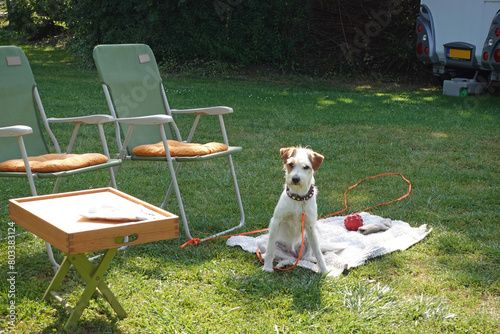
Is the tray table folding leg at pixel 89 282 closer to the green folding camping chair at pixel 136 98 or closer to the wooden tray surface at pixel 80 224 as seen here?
the wooden tray surface at pixel 80 224

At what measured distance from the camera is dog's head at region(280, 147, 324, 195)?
9.74 feet

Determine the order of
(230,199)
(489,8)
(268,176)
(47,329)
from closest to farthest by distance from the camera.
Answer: (47,329) < (230,199) < (268,176) < (489,8)

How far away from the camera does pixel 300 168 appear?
9.90ft

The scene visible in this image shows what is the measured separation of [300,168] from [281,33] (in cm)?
903

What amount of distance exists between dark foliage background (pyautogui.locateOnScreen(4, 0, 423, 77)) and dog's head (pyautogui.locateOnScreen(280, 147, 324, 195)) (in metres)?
8.57

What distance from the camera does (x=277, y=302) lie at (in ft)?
9.07

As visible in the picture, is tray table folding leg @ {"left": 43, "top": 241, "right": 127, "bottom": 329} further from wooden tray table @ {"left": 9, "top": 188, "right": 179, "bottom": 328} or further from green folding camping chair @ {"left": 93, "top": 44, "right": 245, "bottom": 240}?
green folding camping chair @ {"left": 93, "top": 44, "right": 245, "bottom": 240}

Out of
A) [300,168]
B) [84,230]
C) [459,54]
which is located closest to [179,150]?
[300,168]

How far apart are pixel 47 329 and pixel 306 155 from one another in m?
1.57

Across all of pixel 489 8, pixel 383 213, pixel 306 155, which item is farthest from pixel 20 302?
pixel 489 8

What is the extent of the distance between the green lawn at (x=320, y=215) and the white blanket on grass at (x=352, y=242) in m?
0.07

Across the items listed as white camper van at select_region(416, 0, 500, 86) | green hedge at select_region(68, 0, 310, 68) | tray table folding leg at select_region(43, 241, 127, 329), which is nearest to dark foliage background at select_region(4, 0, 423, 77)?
green hedge at select_region(68, 0, 310, 68)

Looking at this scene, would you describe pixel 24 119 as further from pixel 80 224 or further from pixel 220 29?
pixel 220 29

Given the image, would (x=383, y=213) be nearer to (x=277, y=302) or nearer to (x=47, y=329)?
(x=277, y=302)
